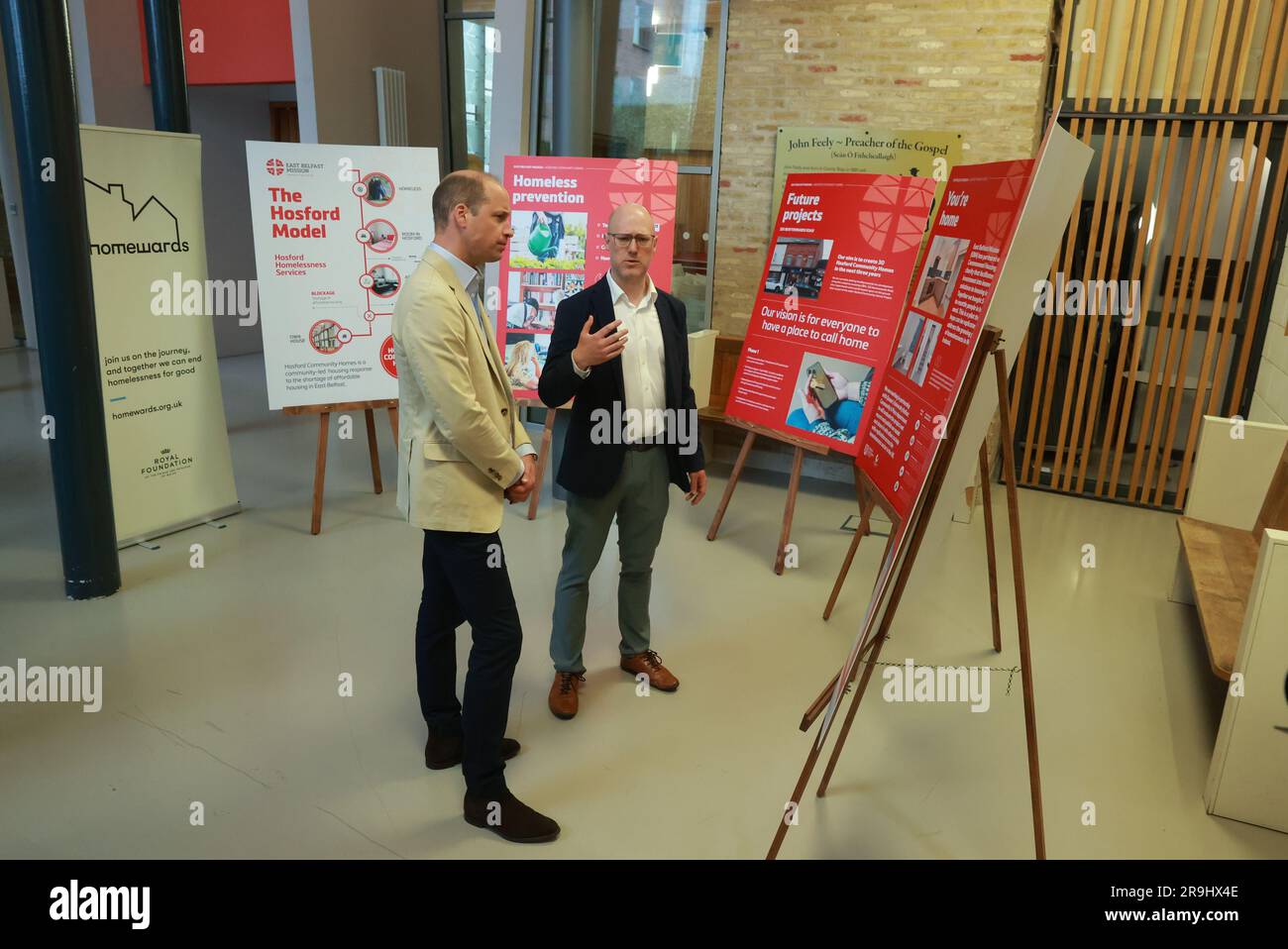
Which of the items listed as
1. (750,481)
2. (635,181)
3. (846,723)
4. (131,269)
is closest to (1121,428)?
(750,481)

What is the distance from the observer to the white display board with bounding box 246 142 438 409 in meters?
4.64

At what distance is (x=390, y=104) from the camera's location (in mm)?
7762

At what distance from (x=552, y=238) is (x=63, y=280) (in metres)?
2.36

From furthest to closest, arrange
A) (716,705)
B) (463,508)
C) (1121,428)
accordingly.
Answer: (1121,428), (716,705), (463,508)

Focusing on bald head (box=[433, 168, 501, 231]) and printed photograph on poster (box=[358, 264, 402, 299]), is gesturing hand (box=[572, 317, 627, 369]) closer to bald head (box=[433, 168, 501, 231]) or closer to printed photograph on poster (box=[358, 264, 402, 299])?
bald head (box=[433, 168, 501, 231])

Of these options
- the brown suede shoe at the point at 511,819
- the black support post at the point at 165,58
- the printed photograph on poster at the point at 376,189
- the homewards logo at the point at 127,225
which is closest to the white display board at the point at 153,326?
the homewards logo at the point at 127,225

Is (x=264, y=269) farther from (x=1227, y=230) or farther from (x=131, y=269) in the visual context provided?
(x=1227, y=230)

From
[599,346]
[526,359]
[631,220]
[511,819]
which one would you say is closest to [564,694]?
[511,819]

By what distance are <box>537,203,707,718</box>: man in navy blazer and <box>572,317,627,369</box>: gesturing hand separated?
0.26 ft

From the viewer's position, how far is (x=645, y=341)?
314cm

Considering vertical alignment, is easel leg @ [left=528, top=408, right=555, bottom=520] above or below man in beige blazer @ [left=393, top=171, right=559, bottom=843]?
below

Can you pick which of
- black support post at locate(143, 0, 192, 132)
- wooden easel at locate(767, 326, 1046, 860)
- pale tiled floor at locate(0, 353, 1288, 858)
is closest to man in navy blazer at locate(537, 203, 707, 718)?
pale tiled floor at locate(0, 353, 1288, 858)

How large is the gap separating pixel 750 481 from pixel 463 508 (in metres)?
3.97

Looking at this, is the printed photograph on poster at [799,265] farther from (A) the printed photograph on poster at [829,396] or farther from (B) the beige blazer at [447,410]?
(B) the beige blazer at [447,410]
